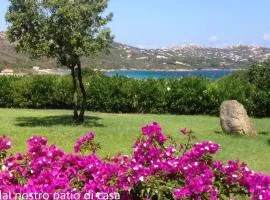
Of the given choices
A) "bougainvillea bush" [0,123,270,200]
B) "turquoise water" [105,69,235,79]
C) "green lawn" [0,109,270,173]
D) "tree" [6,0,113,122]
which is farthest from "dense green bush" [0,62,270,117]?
"bougainvillea bush" [0,123,270,200]

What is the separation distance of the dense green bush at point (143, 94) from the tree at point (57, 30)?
630 centimetres

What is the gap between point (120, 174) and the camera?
14.5ft

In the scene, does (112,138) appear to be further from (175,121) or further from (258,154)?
(175,121)

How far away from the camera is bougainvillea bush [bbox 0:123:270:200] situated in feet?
13.9

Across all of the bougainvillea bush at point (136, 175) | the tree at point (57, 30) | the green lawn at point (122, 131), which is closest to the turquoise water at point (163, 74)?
the green lawn at point (122, 131)

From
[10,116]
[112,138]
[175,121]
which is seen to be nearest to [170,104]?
[175,121]

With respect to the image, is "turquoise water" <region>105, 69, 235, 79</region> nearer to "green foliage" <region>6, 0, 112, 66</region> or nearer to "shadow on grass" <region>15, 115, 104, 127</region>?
"shadow on grass" <region>15, 115, 104, 127</region>

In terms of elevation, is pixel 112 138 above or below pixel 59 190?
below

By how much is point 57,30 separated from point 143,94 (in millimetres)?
7624

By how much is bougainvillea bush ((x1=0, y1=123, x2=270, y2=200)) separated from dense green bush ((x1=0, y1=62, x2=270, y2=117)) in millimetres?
17866

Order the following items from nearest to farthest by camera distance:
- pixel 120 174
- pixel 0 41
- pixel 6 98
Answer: pixel 120 174
pixel 6 98
pixel 0 41

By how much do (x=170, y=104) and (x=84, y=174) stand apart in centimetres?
1891

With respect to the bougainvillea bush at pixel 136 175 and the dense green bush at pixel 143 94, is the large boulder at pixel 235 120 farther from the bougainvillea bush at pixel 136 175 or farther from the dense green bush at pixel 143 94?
the bougainvillea bush at pixel 136 175

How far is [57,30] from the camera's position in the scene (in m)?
16.8
